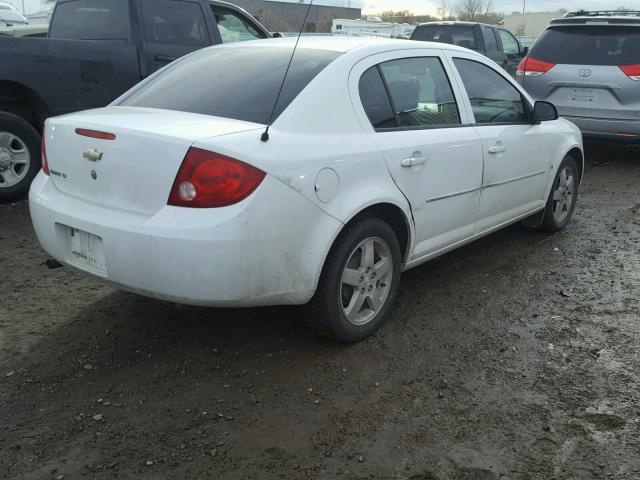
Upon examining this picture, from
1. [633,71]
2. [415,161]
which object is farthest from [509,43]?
[415,161]

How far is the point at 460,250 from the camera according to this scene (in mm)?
5379

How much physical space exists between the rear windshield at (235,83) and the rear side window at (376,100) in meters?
0.23

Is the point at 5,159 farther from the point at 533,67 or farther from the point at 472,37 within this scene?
the point at 472,37

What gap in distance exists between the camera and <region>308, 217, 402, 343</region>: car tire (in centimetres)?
338

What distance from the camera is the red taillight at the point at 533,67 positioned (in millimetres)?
8510

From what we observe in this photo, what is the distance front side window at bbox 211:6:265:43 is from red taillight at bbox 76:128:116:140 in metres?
4.72

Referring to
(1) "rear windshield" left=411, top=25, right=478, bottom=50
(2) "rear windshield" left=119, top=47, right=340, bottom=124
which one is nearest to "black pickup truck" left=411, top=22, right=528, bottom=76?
(1) "rear windshield" left=411, top=25, right=478, bottom=50

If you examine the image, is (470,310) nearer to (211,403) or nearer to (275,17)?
(211,403)

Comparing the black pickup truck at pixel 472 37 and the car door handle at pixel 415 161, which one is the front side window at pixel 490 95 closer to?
the car door handle at pixel 415 161

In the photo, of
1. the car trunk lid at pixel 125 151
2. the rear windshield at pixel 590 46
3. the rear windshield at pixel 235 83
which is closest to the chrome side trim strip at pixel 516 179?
the rear windshield at pixel 235 83

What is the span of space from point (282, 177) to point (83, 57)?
420 cm

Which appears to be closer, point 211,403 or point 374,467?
point 374,467

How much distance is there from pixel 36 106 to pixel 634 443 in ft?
18.7

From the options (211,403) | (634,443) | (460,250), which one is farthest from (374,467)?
(460,250)
